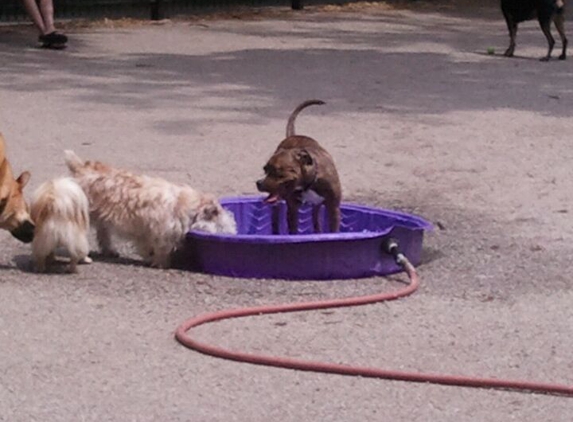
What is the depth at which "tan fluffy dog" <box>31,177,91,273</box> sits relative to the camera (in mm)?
6422

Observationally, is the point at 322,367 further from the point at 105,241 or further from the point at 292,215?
the point at 105,241

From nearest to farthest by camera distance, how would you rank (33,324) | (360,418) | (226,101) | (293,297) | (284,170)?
(360,418) → (33,324) → (293,297) → (284,170) → (226,101)

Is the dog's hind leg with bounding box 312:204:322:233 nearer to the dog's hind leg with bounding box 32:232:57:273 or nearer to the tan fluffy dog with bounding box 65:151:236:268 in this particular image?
the tan fluffy dog with bounding box 65:151:236:268

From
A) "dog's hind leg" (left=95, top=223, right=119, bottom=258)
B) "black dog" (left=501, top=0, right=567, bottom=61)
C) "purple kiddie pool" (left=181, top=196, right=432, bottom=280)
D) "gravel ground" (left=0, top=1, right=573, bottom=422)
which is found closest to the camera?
"gravel ground" (left=0, top=1, right=573, bottom=422)

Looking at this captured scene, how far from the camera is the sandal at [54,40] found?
14961mm

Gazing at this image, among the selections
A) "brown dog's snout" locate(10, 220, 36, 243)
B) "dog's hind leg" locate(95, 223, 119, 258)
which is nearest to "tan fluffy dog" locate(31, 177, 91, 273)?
"brown dog's snout" locate(10, 220, 36, 243)

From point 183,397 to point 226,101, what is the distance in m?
7.23

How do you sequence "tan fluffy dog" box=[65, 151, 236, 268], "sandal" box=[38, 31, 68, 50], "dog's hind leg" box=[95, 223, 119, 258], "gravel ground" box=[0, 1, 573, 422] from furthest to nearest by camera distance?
1. "sandal" box=[38, 31, 68, 50]
2. "dog's hind leg" box=[95, 223, 119, 258]
3. "tan fluffy dog" box=[65, 151, 236, 268]
4. "gravel ground" box=[0, 1, 573, 422]


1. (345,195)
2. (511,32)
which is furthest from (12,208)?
(511,32)

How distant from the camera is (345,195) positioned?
28.0 ft

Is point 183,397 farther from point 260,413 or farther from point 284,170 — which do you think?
point 284,170

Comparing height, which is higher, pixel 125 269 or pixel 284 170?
pixel 284 170

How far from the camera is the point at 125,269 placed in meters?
6.71

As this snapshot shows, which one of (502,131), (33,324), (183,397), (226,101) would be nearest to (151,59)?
(226,101)
